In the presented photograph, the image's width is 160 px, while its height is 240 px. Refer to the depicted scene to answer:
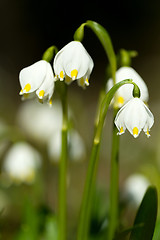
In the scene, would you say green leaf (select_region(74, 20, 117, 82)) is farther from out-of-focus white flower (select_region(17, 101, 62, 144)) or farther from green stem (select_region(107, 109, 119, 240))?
out-of-focus white flower (select_region(17, 101, 62, 144))

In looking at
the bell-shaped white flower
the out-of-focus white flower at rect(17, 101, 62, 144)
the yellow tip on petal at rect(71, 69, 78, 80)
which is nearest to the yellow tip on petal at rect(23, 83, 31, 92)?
the yellow tip on petal at rect(71, 69, 78, 80)

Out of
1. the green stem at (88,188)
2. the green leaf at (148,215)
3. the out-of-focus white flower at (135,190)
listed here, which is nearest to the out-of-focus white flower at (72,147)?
the out-of-focus white flower at (135,190)

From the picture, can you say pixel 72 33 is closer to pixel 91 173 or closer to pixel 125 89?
pixel 125 89

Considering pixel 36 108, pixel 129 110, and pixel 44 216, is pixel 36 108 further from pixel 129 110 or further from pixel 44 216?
pixel 129 110

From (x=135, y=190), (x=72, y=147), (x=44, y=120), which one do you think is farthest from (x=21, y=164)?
(x=44, y=120)

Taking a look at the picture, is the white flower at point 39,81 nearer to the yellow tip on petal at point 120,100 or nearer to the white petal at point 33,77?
the white petal at point 33,77

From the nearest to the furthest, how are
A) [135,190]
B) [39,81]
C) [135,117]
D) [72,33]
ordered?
[135,117]
[39,81]
[135,190]
[72,33]

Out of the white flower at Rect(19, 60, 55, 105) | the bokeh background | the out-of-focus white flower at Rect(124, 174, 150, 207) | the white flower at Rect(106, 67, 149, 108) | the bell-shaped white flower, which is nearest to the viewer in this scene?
the bell-shaped white flower
